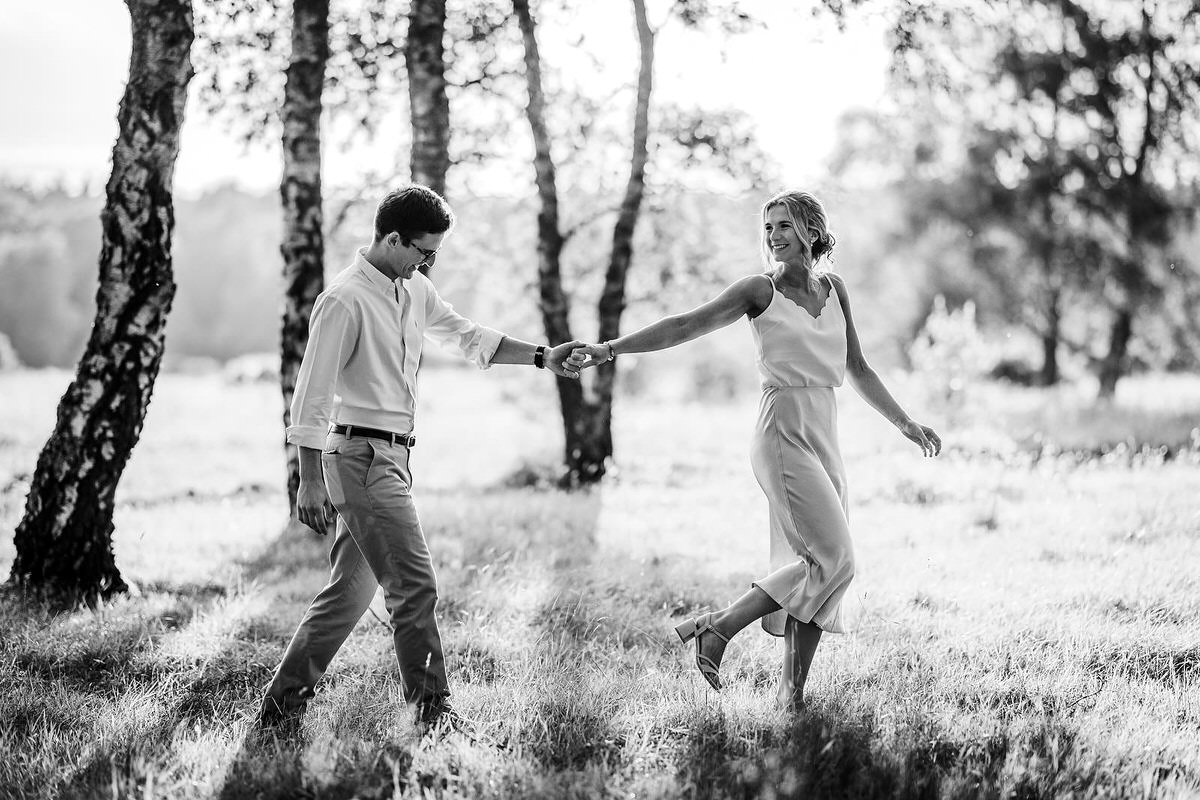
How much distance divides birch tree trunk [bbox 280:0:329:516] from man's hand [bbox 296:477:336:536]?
4.95 m

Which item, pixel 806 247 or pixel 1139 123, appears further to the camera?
pixel 1139 123

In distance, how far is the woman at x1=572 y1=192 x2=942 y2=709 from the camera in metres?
4.23

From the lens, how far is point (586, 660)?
5.06 m

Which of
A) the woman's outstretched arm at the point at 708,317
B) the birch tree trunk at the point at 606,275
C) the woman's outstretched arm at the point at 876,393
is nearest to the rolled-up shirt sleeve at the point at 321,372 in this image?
the woman's outstretched arm at the point at 708,317

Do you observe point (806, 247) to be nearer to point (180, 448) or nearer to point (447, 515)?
point (447, 515)

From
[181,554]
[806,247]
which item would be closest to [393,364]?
[806,247]

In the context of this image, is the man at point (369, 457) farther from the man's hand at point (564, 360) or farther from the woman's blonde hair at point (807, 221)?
the woman's blonde hair at point (807, 221)

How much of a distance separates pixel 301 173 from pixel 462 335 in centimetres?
465

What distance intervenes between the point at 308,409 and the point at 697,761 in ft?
6.98

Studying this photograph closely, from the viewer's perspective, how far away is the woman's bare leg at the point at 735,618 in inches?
169

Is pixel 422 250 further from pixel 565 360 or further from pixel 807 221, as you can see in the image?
pixel 807 221

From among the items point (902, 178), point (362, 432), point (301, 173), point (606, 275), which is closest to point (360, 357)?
point (362, 432)

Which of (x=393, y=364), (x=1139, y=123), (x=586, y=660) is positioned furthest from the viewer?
(x=1139, y=123)

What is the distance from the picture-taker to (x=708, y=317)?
4.43 m
